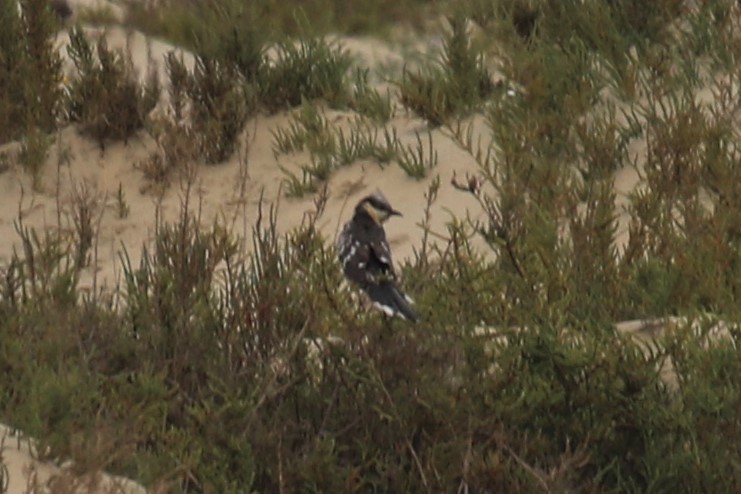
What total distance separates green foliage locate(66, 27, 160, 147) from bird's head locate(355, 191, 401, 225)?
2478 mm

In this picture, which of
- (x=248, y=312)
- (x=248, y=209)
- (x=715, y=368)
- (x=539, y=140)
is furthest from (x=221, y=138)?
(x=715, y=368)

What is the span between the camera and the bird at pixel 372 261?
685 centimetres

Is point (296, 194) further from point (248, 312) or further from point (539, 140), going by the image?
point (248, 312)

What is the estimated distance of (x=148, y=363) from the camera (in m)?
6.77

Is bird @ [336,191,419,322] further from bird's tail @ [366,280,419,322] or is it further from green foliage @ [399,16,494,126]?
green foliage @ [399,16,494,126]

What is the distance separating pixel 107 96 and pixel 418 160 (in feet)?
5.34

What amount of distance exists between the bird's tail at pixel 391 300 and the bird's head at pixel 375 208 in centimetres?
88

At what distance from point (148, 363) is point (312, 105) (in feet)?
12.5

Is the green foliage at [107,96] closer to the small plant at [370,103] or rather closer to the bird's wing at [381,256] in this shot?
the small plant at [370,103]

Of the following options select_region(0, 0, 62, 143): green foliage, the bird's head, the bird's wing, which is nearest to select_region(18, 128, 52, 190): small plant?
select_region(0, 0, 62, 143): green foliage

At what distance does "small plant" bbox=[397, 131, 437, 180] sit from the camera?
9.75 m

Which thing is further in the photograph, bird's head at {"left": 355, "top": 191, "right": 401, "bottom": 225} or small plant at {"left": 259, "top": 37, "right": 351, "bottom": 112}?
small plant at {"left": 259, "top": 37, "right": 351, "bottom": 112}

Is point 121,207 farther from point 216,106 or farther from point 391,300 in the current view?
point 391,300

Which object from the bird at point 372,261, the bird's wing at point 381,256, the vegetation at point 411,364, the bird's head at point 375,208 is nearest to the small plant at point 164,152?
the vegetation at point 411,364
